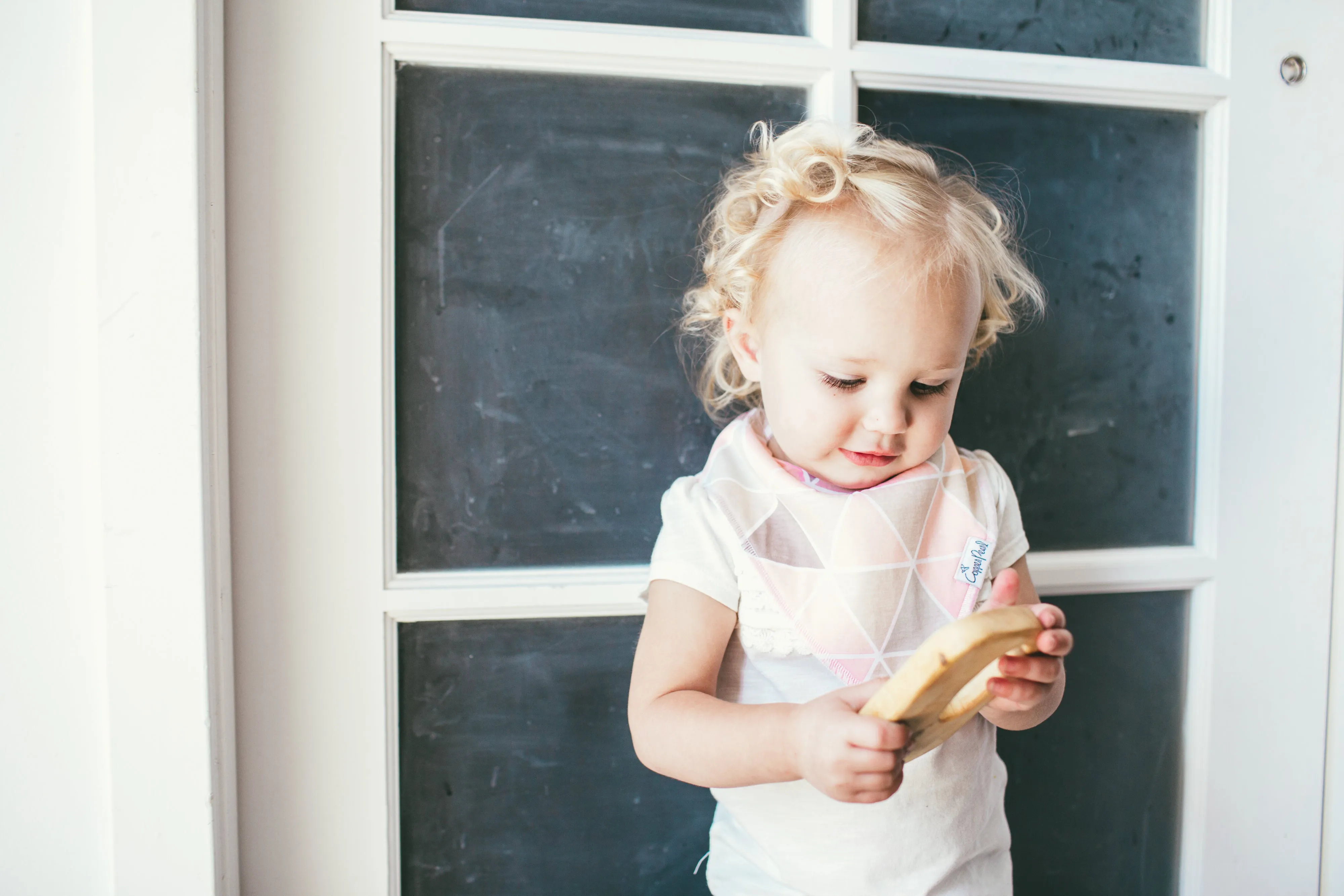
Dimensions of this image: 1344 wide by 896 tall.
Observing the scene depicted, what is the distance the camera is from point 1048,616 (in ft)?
1.70

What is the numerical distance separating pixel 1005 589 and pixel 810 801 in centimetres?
27

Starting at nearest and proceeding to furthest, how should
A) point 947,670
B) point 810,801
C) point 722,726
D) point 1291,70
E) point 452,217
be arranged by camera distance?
point 947,670 → point 722,726 → point 810,801 → point 452,217 → point 1291,70

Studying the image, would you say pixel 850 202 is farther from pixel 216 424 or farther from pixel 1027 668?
pixel 216 424

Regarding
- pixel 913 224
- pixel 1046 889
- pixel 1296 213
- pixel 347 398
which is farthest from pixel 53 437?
pixel 1296 213

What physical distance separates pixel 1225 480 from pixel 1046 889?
583 millimetres

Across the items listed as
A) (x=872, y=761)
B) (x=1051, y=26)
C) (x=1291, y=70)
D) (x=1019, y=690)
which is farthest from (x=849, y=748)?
(x=1291, y=70)

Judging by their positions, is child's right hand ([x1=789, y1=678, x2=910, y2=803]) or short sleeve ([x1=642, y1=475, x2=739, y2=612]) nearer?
child's right hand ([x1=789, y1=678, x2=910, y2=803])

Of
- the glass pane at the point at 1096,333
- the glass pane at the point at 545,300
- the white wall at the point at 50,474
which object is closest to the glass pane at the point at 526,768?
the glass pane at the point at 545,300

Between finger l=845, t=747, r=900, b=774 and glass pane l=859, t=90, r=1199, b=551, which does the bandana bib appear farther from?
glass pane l=859, t=90, r=1199, b=551

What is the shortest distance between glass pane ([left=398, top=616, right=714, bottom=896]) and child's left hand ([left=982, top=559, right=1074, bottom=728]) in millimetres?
420

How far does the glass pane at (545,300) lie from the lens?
82 centimetres

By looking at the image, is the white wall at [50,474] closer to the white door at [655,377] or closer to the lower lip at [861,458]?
the white door at [655,377]

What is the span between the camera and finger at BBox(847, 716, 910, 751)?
49cm

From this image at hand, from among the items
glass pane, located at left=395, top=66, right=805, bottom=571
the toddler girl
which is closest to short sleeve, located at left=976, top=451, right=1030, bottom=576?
the toddler girl
